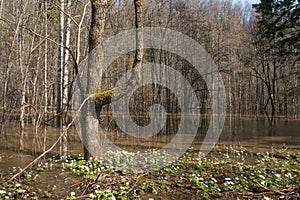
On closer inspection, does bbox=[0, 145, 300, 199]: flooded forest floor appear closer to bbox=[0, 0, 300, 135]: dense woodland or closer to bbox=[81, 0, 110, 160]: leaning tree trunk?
bbox=[81, 0, 110, 160]: leaning tree trunk

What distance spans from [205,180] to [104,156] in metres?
2.19

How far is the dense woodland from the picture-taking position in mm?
14562

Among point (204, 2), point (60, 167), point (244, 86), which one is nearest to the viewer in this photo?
point (60, 167)

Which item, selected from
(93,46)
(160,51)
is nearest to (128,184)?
(93,46)

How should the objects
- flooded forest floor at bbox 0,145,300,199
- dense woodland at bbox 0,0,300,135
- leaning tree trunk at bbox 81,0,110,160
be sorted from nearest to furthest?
flooded forest floor at bbox 0,145,300,199
leaning tree trunk at bbox 81,0,110,160
dense woodland at bbox 0,0,300,135

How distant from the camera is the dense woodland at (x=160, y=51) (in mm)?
14562

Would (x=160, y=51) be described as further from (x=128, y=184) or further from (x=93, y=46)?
(x=128, y=184)

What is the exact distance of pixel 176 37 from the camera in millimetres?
27234

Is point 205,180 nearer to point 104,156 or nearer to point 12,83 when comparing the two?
point 104,156

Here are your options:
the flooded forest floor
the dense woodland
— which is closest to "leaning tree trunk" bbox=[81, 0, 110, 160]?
the flooded forest floor

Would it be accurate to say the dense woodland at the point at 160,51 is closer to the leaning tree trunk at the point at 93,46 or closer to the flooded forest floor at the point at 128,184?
the leaning tree trunk at the point at 93,46

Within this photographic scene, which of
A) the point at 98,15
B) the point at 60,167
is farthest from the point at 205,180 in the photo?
the point at 98,15

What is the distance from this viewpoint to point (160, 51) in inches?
1106

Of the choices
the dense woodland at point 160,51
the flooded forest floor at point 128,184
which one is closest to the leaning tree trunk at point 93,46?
the flooded forest floor at point 128,184
